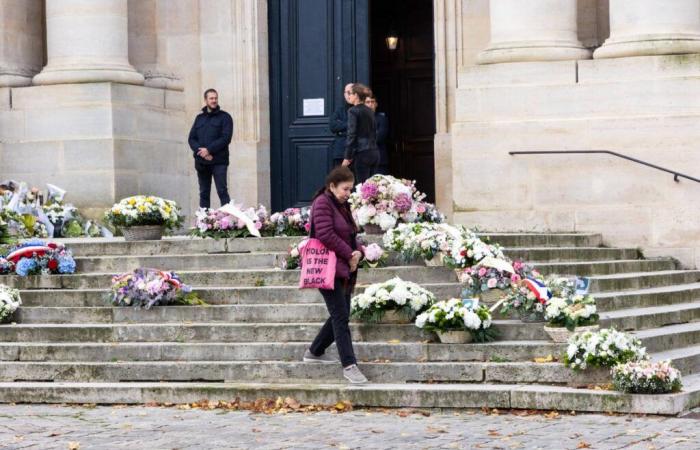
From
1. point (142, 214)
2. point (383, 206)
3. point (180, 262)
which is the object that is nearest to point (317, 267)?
point (383, 206)

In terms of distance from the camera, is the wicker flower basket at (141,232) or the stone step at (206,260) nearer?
the stone step at (206,260)

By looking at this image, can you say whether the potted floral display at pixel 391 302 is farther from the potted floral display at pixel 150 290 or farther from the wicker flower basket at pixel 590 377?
the potted floral display at pixel 150 290

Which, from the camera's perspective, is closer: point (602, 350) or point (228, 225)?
point (602, 350)

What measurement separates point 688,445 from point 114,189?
10.9m

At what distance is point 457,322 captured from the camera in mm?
13484

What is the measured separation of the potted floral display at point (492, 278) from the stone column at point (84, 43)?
761cm

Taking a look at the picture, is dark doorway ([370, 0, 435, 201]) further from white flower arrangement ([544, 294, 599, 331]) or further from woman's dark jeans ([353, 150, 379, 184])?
white flower arrangement ([544, 294, 599, 331])

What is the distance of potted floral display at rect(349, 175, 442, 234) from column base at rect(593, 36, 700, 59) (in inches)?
148

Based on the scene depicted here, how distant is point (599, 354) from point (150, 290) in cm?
433

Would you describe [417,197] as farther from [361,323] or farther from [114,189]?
[114,189]

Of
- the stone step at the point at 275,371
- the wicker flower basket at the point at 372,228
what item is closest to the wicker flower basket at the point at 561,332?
the stone step at the point at 275,371

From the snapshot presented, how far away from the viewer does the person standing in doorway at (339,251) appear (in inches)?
512

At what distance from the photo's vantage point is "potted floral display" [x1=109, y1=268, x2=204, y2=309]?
14.7 m

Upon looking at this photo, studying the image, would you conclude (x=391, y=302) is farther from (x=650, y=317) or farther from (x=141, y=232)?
(x=141, y=232)
